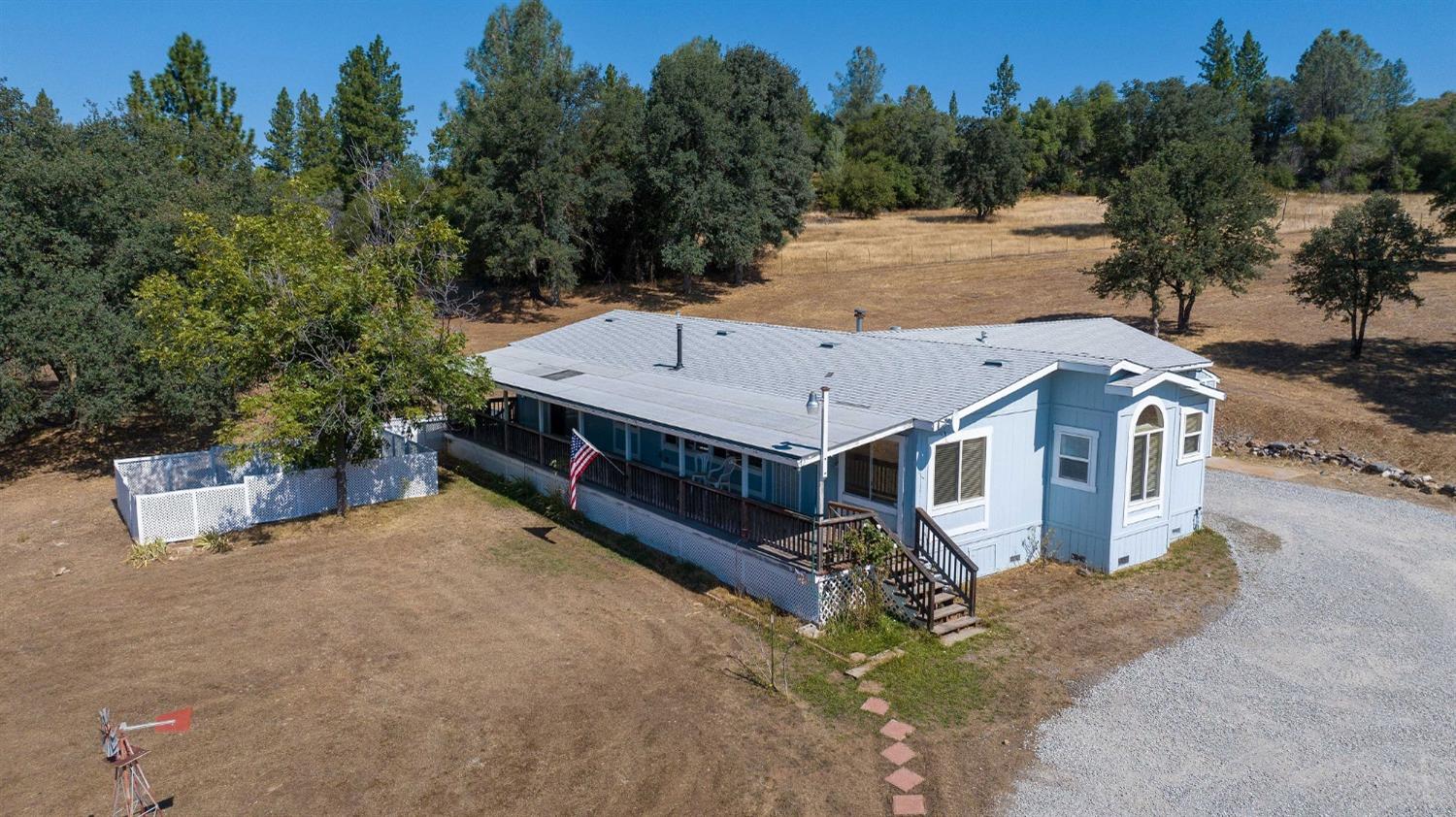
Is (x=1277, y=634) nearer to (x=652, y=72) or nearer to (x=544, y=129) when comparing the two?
(x=544, y=129)

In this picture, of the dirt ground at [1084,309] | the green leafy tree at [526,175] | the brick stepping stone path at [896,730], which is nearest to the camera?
the brick stepping stone path at [896,730]

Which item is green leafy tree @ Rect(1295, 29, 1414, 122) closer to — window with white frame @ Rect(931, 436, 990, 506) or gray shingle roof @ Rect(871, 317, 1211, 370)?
gray shingle roof @ Rect(871, 317, 1211, 370)

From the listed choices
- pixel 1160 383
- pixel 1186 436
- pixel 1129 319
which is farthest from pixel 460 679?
pixel 1129 319

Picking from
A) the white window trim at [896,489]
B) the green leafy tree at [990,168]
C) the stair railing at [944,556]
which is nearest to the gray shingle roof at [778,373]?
the white window trim at [896,489]

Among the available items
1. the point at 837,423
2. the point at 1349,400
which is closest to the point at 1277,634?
the point at 837,423

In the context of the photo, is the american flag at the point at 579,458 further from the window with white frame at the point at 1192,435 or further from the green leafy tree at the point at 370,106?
the green leafy tree at the point at 370,106

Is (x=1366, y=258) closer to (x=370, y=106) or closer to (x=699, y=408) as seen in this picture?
(x=699, y=408)
